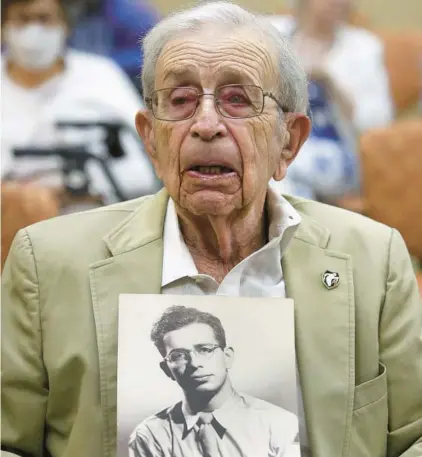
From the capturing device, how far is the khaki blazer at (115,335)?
1.22 metres

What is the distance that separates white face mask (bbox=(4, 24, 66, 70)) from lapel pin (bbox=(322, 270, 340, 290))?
225 cm

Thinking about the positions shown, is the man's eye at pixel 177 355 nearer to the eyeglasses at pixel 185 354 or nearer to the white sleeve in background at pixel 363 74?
the eyeglasses at pixel 185 354

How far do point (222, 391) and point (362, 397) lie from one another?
26 cm

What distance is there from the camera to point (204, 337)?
3.64 feet

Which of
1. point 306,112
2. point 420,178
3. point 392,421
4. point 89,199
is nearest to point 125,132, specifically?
point 89,199

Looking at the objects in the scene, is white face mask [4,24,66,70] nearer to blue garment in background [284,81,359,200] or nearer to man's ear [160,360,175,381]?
blue garment in background [284,81,359,200]

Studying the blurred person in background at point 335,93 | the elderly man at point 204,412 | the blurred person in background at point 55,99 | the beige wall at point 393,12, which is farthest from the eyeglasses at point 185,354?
the beige wall at point 393,12

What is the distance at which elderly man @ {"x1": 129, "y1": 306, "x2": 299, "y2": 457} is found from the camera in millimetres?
1076

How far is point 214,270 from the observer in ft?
4.37

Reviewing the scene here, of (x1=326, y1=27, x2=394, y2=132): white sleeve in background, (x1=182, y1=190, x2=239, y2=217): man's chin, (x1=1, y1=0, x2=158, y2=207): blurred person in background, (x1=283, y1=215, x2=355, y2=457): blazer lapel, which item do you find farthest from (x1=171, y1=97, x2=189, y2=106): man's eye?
(x1=326, y1=27, x2=394, y2=132): white sleeve in background

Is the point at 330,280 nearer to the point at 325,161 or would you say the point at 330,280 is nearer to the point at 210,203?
the point at 210,203

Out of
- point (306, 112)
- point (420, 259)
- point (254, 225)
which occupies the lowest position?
point (420, 259)

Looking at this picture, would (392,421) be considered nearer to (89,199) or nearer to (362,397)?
(362,397)

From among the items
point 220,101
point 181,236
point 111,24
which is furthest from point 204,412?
point 111,24
